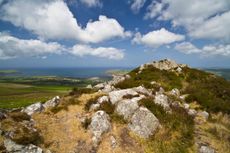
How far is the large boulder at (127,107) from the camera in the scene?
64.6 ft

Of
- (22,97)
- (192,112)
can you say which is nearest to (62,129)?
(192,112)

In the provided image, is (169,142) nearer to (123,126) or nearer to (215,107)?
(123,126)

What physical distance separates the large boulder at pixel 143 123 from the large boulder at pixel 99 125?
2.01 m

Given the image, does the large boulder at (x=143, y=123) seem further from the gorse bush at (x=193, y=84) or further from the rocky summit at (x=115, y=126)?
the gorse bush at (x=193, y=84)

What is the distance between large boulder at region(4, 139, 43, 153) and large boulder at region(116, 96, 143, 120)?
768 cm

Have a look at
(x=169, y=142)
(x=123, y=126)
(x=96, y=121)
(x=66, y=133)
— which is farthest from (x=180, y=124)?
(x=66, y=133)

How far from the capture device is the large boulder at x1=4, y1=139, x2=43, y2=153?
47.8ft

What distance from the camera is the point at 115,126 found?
60.3 ft

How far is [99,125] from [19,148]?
19.7ft

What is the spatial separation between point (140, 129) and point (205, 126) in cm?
712

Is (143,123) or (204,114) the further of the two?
A: (204,114)

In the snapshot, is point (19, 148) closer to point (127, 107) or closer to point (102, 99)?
point (102, 99)

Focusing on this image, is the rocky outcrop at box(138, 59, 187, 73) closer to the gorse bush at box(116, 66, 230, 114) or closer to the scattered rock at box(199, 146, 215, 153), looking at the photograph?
the gorse bush at box(116, 66, 230, 114)

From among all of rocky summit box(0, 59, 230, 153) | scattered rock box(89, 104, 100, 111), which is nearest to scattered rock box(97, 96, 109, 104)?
rocky summit box(0, 59, 230, 153)
